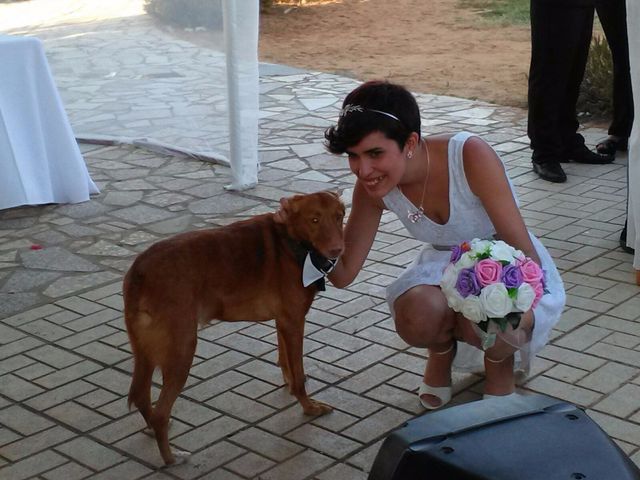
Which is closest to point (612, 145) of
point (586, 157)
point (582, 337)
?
point (586, 157)

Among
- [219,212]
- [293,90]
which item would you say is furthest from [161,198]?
[293,90]

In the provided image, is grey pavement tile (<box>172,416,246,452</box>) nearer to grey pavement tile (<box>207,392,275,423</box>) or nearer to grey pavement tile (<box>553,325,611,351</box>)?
grey pavement tile (<box>207,392,275,423</box>)

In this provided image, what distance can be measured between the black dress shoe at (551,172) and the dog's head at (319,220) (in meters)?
3.76

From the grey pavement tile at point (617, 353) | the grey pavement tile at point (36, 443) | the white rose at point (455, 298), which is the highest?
the white rose at point (455, 298)

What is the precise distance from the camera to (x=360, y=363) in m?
4.09

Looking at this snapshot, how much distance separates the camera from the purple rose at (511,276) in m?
2.97

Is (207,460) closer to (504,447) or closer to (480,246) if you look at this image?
(480,246)

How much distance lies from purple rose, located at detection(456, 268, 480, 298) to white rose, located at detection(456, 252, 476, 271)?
1 cm

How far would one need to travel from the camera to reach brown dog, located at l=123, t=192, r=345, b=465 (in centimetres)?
314

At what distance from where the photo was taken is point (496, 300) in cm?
293

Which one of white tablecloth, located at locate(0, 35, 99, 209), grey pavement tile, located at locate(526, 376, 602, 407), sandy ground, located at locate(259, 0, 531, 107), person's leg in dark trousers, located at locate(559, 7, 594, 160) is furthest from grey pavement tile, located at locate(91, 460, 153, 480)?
sandy ground, located at locate(259, 0, 531, 107)

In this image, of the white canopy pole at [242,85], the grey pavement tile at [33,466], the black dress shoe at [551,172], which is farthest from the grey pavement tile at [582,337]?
the white canopy pole at [242,85]

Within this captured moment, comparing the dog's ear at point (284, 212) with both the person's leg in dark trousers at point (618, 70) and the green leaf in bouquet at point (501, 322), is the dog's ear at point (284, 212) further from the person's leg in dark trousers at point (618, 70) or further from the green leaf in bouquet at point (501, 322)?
the person's leg in dark trousers at point (618, 70)

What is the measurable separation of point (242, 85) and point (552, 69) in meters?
2.22
